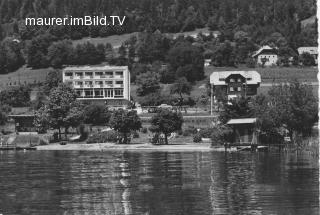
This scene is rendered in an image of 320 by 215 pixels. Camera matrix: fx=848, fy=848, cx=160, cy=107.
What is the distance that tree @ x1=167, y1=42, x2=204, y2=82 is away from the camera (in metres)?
136

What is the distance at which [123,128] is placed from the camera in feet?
275

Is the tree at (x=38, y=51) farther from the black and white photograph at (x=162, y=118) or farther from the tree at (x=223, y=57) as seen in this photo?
the tree at (x=223, y=57)

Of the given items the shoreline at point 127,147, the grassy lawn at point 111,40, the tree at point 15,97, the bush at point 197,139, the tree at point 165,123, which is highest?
the grassy lawn at point 111,40

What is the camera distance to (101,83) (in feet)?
400

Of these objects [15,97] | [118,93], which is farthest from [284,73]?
[15,97]

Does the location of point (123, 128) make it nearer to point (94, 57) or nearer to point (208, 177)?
point (208, 177)

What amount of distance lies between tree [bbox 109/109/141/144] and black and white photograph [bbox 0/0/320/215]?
0.38 ft

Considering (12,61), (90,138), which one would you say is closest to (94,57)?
(12,61)

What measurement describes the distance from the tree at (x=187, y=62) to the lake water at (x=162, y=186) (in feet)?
241

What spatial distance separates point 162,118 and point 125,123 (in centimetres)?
410

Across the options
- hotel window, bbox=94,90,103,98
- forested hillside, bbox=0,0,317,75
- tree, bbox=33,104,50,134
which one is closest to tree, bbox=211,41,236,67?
forested hillside, bbox=0,0,317,75

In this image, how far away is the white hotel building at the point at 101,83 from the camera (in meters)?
121

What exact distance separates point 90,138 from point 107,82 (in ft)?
121

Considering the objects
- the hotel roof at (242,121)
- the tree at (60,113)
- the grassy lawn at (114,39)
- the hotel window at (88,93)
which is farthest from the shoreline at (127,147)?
the grassy lawn at (114,39)
